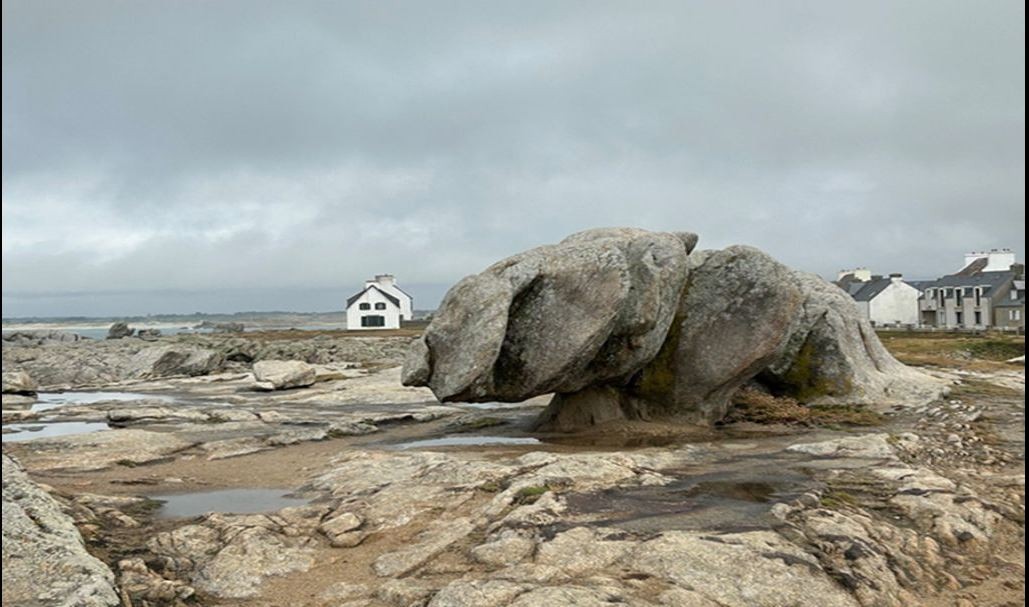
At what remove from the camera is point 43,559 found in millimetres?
11266

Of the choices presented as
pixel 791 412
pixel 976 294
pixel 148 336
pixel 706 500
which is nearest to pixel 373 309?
pixel 148 336

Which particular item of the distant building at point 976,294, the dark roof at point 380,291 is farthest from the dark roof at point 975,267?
the dark roof at point 380,291

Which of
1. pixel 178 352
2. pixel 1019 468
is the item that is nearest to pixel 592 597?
pixel 1019 468

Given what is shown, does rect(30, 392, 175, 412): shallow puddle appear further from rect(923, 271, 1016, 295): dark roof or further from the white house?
rect(923, 271, 1016, 295): dark roof

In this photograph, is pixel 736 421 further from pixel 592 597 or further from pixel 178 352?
pixel 178 352

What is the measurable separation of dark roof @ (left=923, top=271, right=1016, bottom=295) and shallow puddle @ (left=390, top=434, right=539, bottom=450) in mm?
Answer: 99916

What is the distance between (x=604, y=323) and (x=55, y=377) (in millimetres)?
54789

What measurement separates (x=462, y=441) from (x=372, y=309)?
11054 centimetres

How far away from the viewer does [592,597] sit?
10.5 meters

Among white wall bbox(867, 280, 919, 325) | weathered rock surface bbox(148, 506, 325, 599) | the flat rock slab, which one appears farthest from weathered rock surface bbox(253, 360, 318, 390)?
white wall bbox(867, 280, 919, 325)

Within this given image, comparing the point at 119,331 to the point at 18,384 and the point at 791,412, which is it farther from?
the point at 791,412

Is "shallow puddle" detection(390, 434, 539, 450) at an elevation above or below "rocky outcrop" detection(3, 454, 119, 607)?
below

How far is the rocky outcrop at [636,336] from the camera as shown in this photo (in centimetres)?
2195

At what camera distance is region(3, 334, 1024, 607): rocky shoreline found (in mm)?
11391
